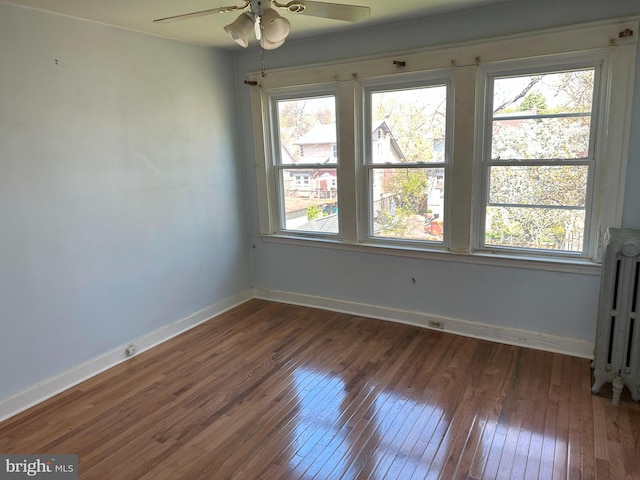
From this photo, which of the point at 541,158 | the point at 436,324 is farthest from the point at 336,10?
the point at 436,324

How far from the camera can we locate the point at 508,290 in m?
3.36

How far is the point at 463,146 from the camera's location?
10.8 ft

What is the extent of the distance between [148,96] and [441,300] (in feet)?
9.51

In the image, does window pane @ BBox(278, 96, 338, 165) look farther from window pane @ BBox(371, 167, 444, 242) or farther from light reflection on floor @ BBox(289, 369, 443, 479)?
light reflection on floor @ BBox(289, 369, 443, 479)

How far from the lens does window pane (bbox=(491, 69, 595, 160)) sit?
2.94 meters

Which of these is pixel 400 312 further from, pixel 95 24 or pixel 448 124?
pixel 95 24

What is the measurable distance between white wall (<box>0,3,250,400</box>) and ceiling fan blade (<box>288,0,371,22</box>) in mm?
1794

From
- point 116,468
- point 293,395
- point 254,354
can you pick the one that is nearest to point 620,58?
point 293,395

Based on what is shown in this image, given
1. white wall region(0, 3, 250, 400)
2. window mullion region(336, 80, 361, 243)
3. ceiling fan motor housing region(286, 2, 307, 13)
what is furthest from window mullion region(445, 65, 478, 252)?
white wall region(0, 3, 250, 400)

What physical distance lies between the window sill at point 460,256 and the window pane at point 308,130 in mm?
770

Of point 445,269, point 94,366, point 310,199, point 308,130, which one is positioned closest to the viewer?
point 94,366

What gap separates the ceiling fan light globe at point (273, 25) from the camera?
1.92 metres

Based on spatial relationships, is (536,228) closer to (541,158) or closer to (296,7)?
(541,158)

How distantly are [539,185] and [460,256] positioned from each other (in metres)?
0.78
